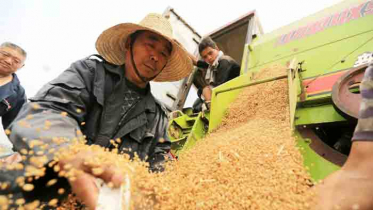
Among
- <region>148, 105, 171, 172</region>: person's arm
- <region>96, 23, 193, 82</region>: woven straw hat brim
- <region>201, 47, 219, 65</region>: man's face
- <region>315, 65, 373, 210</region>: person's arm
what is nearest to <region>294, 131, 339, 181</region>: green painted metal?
<region>315, 65, 373, 210</region>: person's arm

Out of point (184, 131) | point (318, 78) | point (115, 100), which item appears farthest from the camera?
point (184, 131)

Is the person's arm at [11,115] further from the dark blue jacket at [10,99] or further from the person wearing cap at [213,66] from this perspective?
the person wearing cap at [213,66]

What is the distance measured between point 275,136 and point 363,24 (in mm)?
1377

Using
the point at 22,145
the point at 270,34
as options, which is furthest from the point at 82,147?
the point at 270,34

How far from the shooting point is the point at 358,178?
95cm

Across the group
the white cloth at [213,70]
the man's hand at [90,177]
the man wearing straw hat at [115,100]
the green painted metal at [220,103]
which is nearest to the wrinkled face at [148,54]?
the man wearing straw hat at [115,100]

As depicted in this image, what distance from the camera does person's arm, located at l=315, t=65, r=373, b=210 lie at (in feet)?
3.05

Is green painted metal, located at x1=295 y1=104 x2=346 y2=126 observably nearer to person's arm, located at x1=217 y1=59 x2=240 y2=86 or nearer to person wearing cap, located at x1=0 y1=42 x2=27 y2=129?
person's arm, located at x1=217 y1=59 x2=240 y2=86

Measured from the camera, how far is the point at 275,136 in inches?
65.1

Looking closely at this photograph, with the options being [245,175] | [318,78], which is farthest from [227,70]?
[245,175]

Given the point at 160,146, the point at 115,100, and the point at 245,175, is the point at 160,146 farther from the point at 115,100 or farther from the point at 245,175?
the point at 245,175

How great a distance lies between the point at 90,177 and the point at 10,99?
97.6 inches

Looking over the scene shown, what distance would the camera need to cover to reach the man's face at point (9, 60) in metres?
2.81

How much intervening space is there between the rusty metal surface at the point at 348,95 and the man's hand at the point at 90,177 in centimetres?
136
